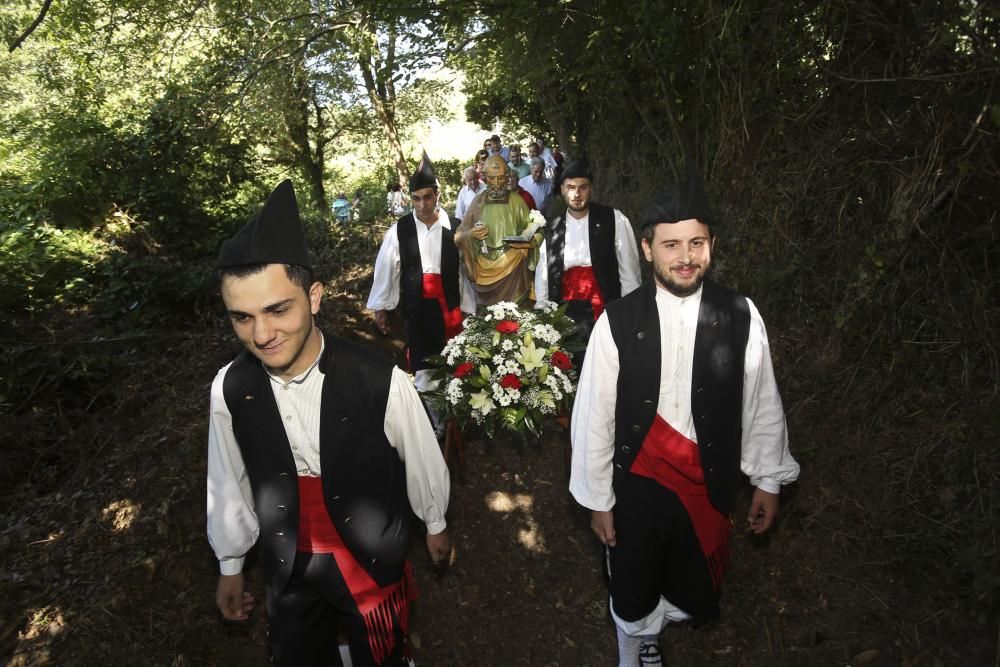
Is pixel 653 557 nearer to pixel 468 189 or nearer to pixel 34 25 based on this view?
pixel 34 25

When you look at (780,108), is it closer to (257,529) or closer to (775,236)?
(775,236)

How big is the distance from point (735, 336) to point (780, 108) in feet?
10.6

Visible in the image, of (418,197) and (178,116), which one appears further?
(178,116)

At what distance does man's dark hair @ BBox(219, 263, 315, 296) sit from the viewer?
2123 mm

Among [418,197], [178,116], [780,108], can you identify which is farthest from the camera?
[178,116]

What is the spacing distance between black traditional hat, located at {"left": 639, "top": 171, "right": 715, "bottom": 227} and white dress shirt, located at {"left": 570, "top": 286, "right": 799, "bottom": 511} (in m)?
0.37

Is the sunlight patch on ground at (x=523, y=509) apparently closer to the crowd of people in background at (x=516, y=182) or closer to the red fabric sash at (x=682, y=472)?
the red fabric sash at (x=682, y=472)

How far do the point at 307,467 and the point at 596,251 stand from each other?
3419 mm

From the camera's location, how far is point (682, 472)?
106 inches

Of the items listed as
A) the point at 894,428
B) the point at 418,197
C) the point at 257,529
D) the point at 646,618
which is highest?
the point at 418,197

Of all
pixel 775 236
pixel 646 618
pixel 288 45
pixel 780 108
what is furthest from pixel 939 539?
pixel 288 45

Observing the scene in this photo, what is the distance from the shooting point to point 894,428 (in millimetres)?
3740

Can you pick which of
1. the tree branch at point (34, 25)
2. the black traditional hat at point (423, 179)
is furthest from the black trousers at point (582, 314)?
the tree branch at point (34, 25)

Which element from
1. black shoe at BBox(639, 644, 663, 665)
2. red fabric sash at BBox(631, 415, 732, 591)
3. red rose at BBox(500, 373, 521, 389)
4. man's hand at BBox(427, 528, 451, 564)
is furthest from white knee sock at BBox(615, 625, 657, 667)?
red rose at BBox(500, 373, 521, 389)
